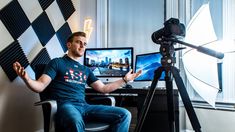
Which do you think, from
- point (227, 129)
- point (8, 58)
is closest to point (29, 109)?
point (8, 58)

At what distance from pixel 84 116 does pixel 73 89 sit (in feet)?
0.77

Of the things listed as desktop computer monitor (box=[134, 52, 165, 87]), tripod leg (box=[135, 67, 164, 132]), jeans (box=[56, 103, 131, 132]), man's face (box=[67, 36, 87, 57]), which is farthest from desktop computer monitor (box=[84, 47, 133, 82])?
tripod leg (box=[135, 67, 164, 132])

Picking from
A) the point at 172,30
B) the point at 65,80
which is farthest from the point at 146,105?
the point at 65,80

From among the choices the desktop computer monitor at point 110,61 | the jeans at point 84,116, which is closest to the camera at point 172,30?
the jeans at point 84,116

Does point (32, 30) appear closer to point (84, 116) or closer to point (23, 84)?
point (23, 84)

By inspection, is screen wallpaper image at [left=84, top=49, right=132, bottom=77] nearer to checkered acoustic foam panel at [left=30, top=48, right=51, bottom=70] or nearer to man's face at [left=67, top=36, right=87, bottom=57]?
checkered acoustic foam panel at [left=30, top=48, right=51, bottom=70]

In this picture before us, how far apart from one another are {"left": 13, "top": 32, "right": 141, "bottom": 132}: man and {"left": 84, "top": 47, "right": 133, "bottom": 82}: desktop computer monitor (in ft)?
1.62

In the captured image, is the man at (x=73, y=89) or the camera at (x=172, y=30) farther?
the man at (x=73, y=89)

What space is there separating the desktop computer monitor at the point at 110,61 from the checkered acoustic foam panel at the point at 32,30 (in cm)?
42

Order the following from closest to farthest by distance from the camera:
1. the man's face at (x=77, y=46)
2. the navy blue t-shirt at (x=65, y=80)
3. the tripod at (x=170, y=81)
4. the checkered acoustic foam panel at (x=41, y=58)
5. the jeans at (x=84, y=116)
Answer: the tripod at (x=170, y=81), the jeans at (x=84, y=116), the navy blue t-shirt at (x=65, y=80), the man's face at (x=77, y=46), the checkered acoustic foam panel at (x=41, y=58)

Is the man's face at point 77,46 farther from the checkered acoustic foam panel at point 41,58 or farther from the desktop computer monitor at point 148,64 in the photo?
the desktop computer monitor at point 148,64

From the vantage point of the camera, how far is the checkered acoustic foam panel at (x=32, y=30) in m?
2.44

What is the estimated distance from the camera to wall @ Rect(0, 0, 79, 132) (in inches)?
95.0

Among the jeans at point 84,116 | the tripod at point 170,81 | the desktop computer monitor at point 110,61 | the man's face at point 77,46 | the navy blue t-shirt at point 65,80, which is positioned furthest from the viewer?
the desktop computer monitor at point 110,61
